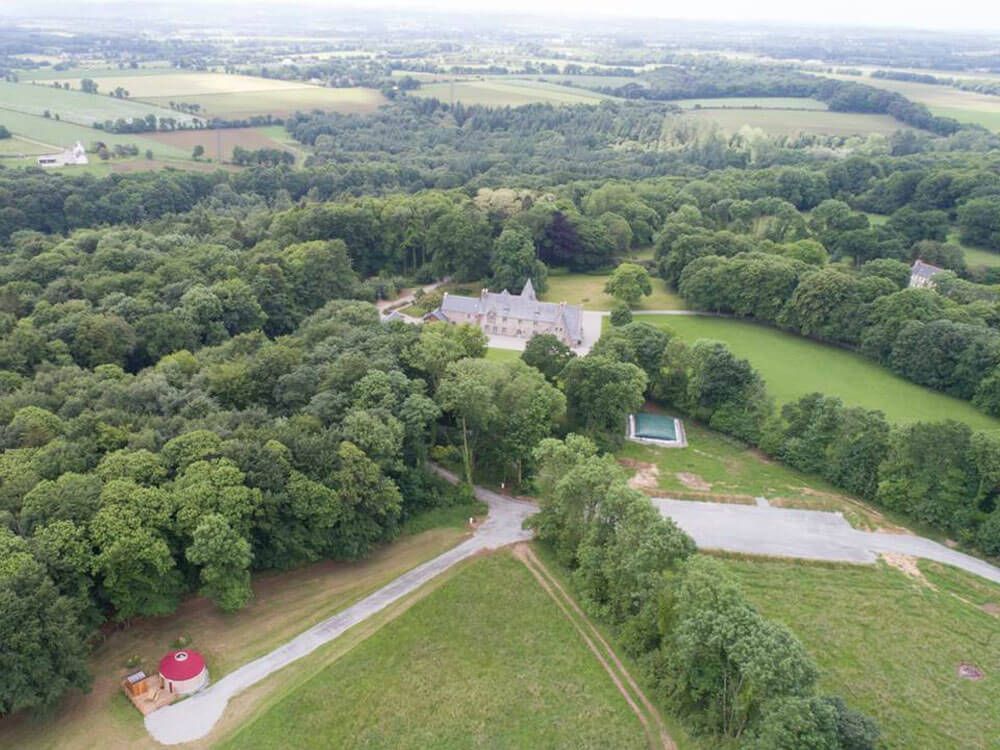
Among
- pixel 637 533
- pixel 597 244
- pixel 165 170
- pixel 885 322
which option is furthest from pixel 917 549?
pixel 165 170

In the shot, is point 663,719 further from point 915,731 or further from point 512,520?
point 512,520

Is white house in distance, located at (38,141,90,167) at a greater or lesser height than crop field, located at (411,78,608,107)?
greater

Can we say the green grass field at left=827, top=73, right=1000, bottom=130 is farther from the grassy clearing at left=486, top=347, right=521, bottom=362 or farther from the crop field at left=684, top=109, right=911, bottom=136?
the grassy clearing at left=486, top=347, right=521, bottom=362

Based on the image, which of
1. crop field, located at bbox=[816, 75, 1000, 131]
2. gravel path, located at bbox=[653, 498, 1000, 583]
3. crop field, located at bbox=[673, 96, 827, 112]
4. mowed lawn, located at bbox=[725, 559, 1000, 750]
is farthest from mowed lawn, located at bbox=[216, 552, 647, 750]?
crop field, located at bbox=[816, 75, 1000, 131]

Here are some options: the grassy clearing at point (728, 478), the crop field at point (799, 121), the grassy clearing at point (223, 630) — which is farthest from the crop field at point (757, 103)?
the grassy clearing at point (223, 630)

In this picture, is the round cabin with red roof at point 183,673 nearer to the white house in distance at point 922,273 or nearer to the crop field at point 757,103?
the white house in distance at point 922,273

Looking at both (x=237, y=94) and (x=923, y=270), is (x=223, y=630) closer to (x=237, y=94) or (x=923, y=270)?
(x=923, y=270)
